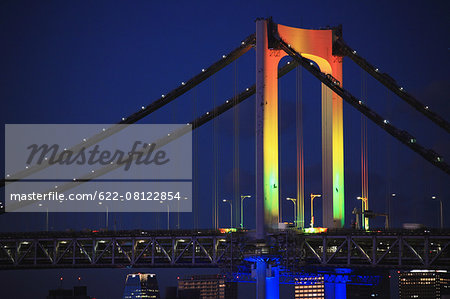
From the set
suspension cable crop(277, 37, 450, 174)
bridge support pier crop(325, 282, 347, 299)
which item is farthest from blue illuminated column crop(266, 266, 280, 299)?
suspension cable crop(277, 37, 450, 174)

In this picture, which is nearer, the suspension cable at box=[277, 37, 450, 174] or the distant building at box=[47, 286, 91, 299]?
the suspension cable at box=[277, 37, 450, 174]

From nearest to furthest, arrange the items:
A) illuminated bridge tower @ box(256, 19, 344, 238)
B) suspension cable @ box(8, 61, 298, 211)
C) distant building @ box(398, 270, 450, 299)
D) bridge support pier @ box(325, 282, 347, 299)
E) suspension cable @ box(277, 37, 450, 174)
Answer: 1. suspension cable @ box(277, 37, 450, 174)
2. illuminated bridge tower @ box(256, 19, 344, 238)
3. bridge support pier @ box(325, 282, 347, 299)
4. suspension cable @ box(8, 61, 298, 211)
5. distant building @ box(398, 270, 450, 299)

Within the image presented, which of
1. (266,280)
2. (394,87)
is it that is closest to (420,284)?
(394,87)

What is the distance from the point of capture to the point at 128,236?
79312mm

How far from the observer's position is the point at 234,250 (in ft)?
229

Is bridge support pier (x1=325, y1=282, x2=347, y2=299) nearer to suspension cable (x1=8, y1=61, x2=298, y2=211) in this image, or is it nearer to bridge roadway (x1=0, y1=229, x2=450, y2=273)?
bridge roadway (x1=0, y1=229, x2=450, y2=273)

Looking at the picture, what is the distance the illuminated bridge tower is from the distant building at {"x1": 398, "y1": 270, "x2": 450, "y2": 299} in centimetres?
9905

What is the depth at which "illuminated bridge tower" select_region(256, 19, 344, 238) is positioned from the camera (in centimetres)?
6731

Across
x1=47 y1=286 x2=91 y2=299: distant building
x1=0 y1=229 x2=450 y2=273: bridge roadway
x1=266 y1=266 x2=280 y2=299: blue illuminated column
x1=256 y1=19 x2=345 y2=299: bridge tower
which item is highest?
x1=256 y1=19 x2=345 y2=299: bridge tower

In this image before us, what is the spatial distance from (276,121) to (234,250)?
10476 millimetres

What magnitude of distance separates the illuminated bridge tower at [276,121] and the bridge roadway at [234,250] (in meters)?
2.38

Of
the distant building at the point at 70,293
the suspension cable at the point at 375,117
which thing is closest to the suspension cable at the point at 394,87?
the suspension cable at the point at 375,117

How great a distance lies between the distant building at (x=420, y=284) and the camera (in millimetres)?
170750

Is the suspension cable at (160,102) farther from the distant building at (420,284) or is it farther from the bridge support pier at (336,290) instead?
the distant building at (420,284)
